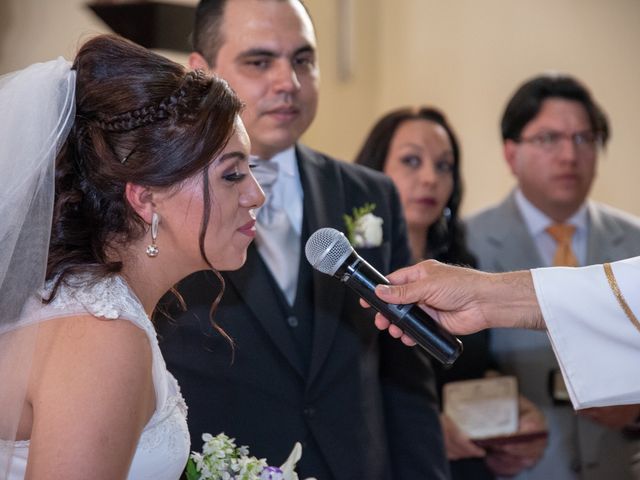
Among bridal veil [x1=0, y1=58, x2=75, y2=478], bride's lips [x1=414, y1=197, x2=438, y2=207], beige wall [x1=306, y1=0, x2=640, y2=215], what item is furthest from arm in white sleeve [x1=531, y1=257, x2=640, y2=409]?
beige wall [x1=306, y1=0, x2=640, y2=215]

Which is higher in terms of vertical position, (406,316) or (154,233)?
(154,233)

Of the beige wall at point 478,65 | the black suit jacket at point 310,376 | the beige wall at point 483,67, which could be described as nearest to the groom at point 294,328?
the black suit jacket at point 310,376

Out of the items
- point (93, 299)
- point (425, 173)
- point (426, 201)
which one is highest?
point (93, 299)

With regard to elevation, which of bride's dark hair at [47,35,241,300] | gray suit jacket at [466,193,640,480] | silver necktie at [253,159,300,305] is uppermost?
bride's dark hair at [47,35,241,300]

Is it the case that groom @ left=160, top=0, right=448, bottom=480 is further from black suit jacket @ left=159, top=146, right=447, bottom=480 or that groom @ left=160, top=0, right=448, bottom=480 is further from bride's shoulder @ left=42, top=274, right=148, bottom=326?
bride's shoulder @ left=42, top=274, right=148, bottom=326

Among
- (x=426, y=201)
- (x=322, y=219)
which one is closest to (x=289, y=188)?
(x=322, y=219)

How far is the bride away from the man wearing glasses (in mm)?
1898

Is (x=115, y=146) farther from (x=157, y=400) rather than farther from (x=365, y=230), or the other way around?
(x=365, y=230)

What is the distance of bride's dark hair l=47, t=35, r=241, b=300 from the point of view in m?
1.99

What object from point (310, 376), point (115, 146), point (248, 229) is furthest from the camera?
point (310, 376)

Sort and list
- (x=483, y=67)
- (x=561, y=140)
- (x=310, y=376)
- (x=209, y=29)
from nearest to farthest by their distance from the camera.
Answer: (x=310, y=376)
(x=209, y=29)
(x=561, y=140)
(x=483, y=67)

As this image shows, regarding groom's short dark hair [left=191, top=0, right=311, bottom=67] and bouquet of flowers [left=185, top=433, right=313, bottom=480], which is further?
groom's short dark hair [left=191, top=0, right=311, bottom=67]

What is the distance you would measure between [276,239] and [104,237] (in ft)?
2.70

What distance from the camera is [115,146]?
1999mm
